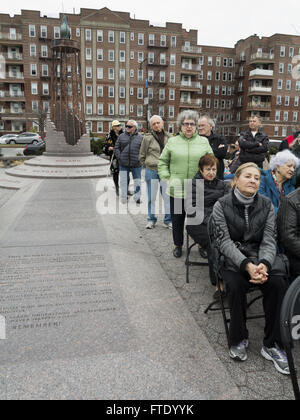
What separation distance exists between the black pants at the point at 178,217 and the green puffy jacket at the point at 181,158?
102mm

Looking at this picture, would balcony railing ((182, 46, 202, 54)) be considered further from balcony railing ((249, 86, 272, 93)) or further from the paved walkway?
the paved walkway

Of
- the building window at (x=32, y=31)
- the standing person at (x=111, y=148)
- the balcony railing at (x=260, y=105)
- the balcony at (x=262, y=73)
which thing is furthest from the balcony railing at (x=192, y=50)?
the standing person at (x=111, y=148)

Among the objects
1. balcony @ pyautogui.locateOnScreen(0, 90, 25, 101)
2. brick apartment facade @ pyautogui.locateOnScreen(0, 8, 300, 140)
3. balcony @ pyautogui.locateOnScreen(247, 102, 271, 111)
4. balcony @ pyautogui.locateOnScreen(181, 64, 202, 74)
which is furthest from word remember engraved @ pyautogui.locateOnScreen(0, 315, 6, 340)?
balcony @ pyautogui.locateOnScreen(247, 102, 271, 111)

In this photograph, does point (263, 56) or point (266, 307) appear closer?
point (266, 307)

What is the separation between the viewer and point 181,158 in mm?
5125

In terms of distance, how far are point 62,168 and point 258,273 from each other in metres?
12.2

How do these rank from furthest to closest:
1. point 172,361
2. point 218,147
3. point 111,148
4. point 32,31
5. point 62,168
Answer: point 32,31
point 62,168
point 111,148
point 218,147
point 172,361

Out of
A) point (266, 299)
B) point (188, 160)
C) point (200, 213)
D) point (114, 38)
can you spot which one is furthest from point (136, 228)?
point (114, 38)

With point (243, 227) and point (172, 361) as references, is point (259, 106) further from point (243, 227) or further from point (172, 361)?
→ point (172, 361)

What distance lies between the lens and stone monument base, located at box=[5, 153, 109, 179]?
12836 millimetres

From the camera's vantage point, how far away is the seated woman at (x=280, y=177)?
12.3 feet

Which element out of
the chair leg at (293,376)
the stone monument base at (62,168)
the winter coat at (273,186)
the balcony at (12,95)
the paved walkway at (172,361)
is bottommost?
the paved walkway at (172,361)

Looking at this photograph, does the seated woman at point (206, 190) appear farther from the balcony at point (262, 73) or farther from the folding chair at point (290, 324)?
the balcony at point (262, 73)

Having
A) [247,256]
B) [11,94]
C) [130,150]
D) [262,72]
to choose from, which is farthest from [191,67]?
[247,256]
